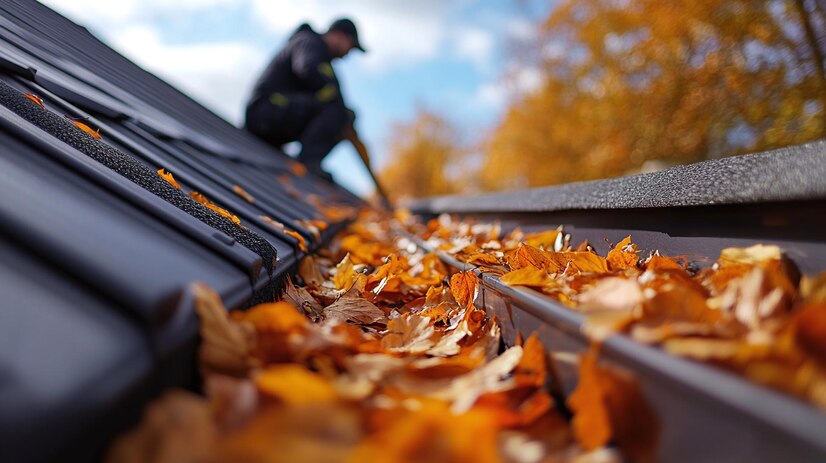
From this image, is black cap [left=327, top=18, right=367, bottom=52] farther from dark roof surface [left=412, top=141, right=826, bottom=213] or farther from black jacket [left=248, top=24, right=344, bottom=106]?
dark roof surface [left=412, top=141, right=826, bottom=213]

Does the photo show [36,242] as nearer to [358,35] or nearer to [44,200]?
[44,200]

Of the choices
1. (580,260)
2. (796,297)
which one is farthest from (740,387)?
(580,260)

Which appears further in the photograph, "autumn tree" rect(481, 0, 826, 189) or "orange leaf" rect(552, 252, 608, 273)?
"autumn tree" rect(481, 0, 826, 189)

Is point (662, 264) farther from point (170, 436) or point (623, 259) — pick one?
point (170, 436)

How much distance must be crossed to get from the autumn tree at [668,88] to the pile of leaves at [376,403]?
624 cm

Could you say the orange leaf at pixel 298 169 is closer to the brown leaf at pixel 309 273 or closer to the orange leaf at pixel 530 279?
the brown leaf at pixel 309 273

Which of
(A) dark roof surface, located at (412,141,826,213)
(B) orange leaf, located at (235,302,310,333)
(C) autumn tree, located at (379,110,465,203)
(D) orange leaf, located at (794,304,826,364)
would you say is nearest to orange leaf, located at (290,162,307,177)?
(A) dark roof surface, located at (412,141,826,213)

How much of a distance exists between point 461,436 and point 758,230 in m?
0.74

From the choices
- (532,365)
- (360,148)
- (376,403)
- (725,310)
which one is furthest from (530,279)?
(360,148)

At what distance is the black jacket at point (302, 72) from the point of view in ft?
21.2

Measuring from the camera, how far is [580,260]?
124 cm

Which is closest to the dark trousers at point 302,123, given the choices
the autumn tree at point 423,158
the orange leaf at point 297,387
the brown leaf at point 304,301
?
the brown leaf at point 304,301

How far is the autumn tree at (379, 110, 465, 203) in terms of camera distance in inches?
1668

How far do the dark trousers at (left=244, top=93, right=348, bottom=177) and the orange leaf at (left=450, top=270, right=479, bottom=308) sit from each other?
19.4 ft
